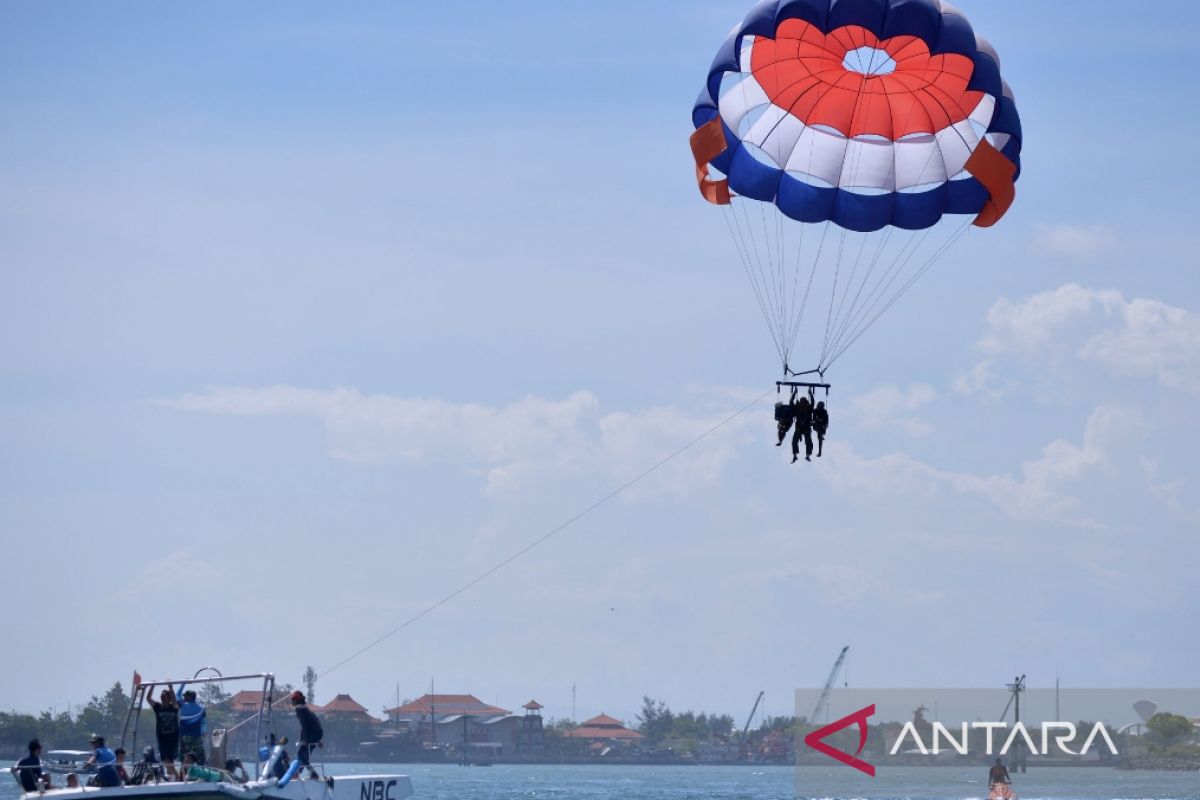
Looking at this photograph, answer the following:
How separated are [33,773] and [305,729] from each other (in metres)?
3.76

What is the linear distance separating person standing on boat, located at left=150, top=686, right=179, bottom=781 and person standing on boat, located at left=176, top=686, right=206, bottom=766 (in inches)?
3.9

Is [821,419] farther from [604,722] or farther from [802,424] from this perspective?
[604,722]

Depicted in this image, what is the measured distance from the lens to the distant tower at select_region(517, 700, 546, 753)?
166 metres

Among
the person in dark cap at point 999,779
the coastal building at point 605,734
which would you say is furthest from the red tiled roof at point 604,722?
the person in dark cap at point 999,779

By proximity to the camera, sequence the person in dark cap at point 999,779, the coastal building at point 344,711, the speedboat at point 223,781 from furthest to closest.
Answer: the coastal building at point 344,711, the person in dark cap at point 999,779, the speedboat at point 223,781

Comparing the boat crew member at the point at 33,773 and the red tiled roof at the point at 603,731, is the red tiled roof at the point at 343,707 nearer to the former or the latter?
the red tiled roof at the point at 603,731

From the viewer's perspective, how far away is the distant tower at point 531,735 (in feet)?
544

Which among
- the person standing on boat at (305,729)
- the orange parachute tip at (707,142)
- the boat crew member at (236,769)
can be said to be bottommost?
the boat crew member at (236,769)

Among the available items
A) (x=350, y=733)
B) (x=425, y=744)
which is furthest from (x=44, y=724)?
(x=425, y=744)

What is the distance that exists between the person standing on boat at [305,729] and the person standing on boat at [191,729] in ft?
4.45

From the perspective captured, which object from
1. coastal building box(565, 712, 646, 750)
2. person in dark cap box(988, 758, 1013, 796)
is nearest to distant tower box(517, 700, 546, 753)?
coastal building box(565, 712, 646, 750)

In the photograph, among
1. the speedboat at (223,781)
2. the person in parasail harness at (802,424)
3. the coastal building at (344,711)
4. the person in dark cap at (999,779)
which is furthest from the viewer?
the coastal building at (344,711)

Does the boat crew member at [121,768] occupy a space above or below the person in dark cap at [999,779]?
above

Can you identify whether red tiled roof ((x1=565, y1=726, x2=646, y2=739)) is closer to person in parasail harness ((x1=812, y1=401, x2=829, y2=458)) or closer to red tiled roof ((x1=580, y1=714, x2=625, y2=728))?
red tiled roof ((x1=580, y1=714, x2=625, y2=728))
